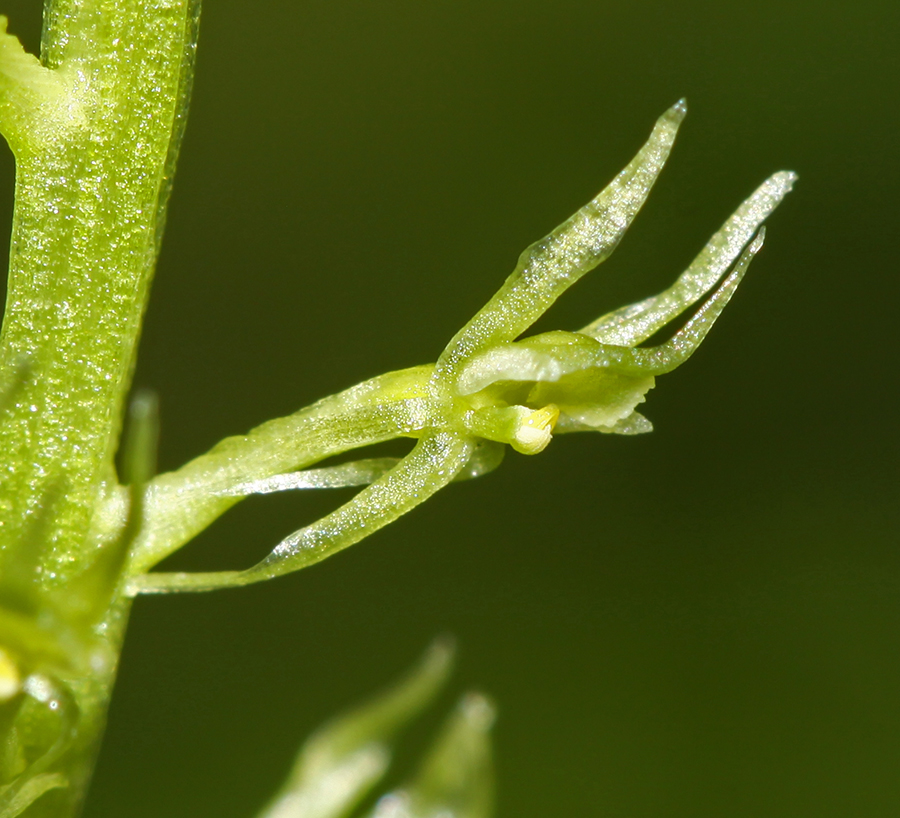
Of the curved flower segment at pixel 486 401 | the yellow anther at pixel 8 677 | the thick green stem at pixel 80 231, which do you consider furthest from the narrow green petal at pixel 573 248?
the yellow anther at pixel 8 677

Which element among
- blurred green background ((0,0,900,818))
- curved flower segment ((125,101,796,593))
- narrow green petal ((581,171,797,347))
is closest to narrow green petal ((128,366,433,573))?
curved flower segment ((125,101,796,593))

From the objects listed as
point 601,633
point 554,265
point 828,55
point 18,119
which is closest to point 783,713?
point 601,633

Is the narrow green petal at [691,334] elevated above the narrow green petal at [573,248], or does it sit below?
below

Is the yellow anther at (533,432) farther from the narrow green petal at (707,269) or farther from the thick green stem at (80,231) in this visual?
the thick green stem at (80,231)

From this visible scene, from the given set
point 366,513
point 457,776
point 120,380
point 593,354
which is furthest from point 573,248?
point 457,776

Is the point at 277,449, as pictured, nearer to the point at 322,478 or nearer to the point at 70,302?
the point at 322,478

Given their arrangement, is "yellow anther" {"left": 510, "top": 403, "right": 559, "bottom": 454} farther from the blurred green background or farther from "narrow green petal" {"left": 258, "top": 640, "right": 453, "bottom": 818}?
the blurred green background
